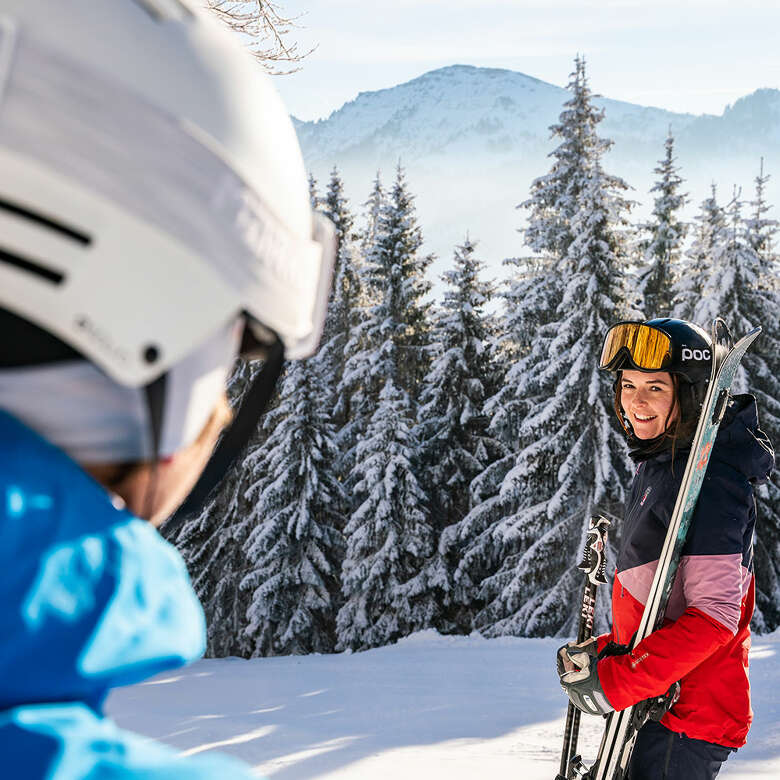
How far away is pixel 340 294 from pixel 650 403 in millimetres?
22945

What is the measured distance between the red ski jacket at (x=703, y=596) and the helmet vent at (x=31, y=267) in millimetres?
2234

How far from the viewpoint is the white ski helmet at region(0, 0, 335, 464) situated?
2.39 ft

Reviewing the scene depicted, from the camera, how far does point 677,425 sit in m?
2.88

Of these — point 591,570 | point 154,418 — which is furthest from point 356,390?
point 154,418

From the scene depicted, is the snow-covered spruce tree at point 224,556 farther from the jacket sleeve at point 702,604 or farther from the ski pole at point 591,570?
the jacket sleeve at point 702,604

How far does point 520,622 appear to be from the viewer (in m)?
18.7

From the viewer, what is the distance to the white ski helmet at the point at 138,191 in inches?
28.6

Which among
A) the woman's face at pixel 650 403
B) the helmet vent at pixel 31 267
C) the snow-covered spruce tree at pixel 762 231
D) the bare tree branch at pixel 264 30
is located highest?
the snow-covered spruce tree at pixel 762 231

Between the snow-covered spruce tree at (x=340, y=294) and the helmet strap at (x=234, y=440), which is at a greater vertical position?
the snow-covered spruce tree at (x=340, y=294)

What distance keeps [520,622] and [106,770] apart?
1903cm

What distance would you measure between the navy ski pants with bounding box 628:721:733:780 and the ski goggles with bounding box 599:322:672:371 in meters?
1.23

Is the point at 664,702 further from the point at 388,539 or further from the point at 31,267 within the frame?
the point at 388,539

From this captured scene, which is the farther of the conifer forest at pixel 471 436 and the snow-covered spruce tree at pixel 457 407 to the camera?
the snow-covered spruce tree at pixel 457 407

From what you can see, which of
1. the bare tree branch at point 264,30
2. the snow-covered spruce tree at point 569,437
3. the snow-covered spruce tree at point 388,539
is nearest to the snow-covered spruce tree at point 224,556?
the snow-covered spruce tree at point 388,539
